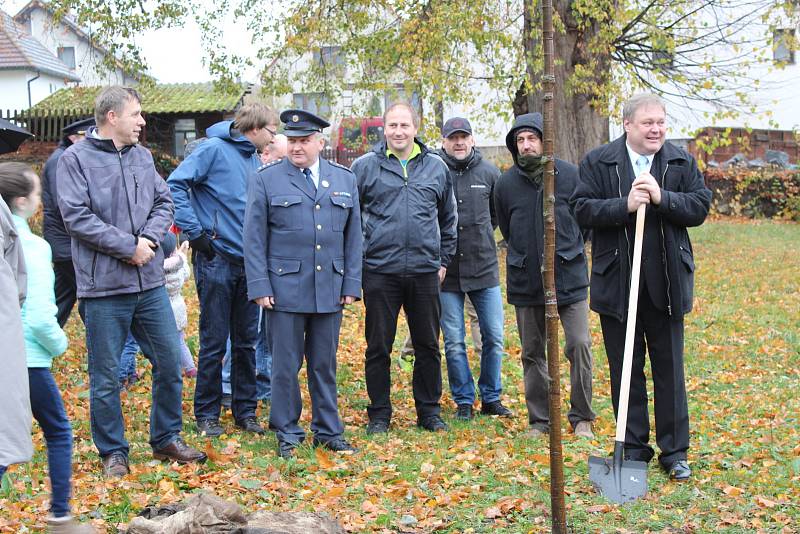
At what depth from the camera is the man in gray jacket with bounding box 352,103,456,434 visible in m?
6.99

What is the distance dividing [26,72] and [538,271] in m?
42.5

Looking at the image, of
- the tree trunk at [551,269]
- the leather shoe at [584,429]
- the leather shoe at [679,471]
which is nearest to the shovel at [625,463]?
the leather shoe at [679,471]

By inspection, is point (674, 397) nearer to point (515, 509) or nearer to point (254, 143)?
point (515, 509)

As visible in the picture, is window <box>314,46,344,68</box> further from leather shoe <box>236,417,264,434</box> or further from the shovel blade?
the shovel blade

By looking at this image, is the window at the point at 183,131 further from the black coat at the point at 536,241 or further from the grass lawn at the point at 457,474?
the black coat at the point at 536,241

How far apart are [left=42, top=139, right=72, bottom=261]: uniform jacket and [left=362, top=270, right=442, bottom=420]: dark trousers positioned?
7.61ft

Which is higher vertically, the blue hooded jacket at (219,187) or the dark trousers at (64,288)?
the blue hooded jacket at (219,187)

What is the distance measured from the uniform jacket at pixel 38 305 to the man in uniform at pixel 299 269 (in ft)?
6.02

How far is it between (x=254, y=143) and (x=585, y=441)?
315 cm

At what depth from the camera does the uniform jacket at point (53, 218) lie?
7.30m

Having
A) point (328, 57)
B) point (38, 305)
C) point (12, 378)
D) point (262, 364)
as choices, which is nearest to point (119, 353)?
point (38, 305)

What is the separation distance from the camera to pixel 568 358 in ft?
23.2

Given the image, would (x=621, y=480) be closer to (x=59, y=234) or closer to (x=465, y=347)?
(x=465, y=347)

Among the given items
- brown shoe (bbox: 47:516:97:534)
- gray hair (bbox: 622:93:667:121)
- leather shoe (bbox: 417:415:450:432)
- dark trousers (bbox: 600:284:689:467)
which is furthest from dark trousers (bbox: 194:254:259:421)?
gray hair (bbox: 622:93:667:121)
